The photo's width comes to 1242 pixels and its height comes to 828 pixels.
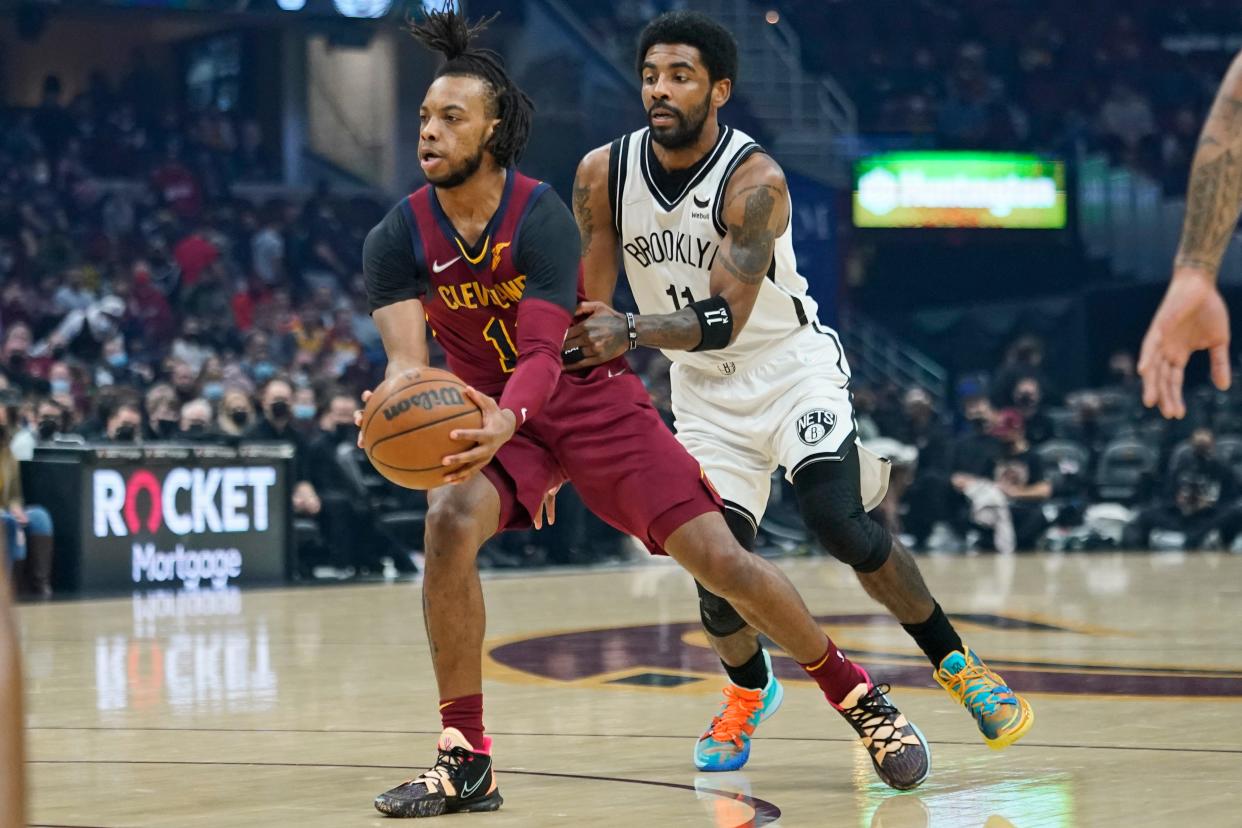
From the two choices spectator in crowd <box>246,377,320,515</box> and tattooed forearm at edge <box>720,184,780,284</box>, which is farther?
spectator in crowd <box>246,377,320,515</box>

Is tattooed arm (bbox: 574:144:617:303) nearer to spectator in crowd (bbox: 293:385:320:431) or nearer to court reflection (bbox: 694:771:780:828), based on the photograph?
court reflection (bbox: 694:771:780:828)

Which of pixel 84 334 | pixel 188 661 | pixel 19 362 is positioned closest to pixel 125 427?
pixel 19 362

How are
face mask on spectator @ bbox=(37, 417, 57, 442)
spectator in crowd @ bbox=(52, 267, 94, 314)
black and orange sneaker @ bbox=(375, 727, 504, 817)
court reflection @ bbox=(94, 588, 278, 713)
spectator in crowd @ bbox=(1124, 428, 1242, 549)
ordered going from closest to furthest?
black and orange sneaker @ bbox=(375, 727, 504, 817) → court reflection @ bbox=(94, 588, 278, 713) → face mask on spectator @ bbox=(37, 417, 57, 442) → spectator in crowd @ bbox=(1124, 428, 1242, 549) → spectator in crowd @ bbox=(52, 267, 94, 314)

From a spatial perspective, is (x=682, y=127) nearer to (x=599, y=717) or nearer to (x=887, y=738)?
(x=887, y=738)

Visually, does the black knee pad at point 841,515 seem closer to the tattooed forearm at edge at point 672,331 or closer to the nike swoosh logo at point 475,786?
the tattooed forearm at edge at point 672,331

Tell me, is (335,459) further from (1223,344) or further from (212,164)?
(1223,344)

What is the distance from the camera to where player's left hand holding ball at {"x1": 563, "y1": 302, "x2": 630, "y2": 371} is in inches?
187

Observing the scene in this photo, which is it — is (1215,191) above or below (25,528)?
above

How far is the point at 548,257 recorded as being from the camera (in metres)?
4.54

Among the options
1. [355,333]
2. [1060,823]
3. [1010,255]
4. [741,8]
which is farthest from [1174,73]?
[1060,823]

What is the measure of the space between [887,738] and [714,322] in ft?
4.15

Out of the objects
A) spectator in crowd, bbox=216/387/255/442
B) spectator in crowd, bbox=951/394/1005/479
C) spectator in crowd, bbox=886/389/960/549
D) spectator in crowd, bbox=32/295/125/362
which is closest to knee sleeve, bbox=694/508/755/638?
spectator in crowd, bbox=216/387/255/442

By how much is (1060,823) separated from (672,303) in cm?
215

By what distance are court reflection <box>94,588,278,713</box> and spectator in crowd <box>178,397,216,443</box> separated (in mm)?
2285
